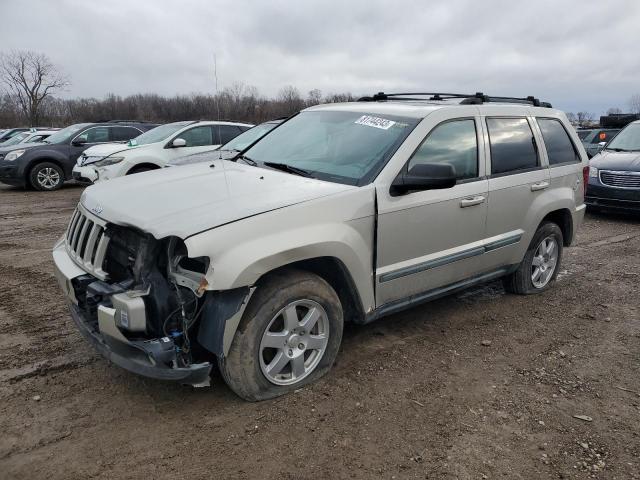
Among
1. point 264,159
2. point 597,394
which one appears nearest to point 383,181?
point 264,159

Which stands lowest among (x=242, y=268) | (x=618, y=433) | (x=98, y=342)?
(x=618, y=433)

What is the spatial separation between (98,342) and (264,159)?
73.8 inches

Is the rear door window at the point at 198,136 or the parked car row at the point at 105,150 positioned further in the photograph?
the rear door window at the point at 198,136

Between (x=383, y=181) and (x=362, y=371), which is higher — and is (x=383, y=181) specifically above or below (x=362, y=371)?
above

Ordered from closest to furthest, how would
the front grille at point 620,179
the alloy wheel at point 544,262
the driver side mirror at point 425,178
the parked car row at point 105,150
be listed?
the driver side mirror at point 425,178, the alloy wheel at point 544,262, the front grille at point 620,179, the parked car row at point 105,150

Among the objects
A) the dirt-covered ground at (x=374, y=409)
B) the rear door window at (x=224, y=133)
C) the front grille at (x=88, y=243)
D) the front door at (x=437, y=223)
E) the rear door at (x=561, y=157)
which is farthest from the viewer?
the rear door window at (x=224, y=133)

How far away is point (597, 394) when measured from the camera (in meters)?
3.34

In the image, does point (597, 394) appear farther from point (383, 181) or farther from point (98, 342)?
point (98, 342)

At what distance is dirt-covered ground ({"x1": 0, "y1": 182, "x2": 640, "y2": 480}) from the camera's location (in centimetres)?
262

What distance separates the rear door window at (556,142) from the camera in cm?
483

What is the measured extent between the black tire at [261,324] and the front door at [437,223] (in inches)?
21.0

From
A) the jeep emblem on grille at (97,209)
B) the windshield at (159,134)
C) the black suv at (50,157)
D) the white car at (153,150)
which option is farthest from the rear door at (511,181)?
the black suv at (50,157)

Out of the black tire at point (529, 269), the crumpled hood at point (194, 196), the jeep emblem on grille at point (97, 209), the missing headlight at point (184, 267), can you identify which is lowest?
the black tire at point (529, 269)

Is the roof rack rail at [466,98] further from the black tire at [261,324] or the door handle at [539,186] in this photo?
the black tire at [261,324]
